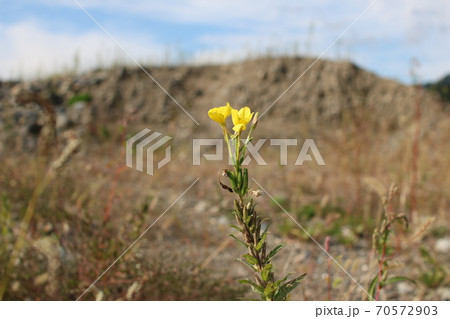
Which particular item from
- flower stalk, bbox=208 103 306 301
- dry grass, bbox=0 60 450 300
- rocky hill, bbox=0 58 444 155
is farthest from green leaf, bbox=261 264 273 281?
rocky hill, bbox=0 58 444 155

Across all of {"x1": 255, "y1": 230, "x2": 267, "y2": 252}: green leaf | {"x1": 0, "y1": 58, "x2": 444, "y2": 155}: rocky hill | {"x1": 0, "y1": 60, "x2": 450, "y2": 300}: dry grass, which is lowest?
{"x1": 0, "y1": 60, "x2": 450, "y2": 300}: dry grass

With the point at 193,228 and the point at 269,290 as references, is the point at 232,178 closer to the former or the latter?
the point at 269,290

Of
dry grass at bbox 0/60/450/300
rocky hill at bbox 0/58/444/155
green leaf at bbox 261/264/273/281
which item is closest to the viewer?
green leaf at bbox 261/264/273/281

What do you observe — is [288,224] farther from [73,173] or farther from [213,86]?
[213,86]

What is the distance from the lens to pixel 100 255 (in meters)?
A: 2.42

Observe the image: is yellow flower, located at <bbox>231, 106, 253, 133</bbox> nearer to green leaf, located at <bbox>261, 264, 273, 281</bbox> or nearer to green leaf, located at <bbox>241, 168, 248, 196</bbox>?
green leaf, located at <bbox>241, 168, 248, 196</bbox>

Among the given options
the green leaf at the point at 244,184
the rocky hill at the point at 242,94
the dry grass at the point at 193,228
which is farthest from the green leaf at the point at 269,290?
the rocky hill at the point at 242,94

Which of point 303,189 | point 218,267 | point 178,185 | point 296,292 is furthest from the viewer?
point 178,185

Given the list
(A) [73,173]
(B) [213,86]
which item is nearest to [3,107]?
(B) [213,86]

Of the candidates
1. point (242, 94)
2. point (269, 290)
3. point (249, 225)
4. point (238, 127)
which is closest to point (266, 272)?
point (269, 290)

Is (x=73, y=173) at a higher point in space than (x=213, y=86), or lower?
lower

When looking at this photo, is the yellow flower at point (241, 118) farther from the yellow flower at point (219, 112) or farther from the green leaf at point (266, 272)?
the green leaf at point (266, 272)
